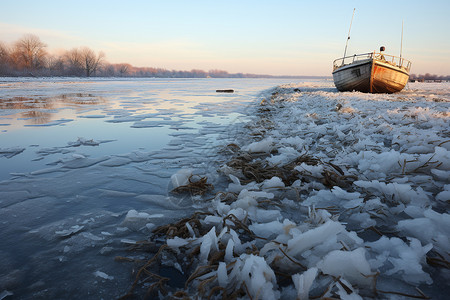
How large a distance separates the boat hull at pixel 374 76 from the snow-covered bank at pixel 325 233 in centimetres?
1287

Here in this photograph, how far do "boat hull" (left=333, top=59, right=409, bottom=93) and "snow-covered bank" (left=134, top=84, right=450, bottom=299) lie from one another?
12.9 metres

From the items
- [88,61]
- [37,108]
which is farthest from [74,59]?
[37,108]

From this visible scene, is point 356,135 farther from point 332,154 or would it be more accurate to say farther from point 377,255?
point 377,255

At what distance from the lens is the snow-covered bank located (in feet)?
3.40

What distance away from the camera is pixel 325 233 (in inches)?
47.4

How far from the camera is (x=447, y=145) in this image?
2.64 metres

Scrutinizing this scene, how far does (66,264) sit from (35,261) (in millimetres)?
202

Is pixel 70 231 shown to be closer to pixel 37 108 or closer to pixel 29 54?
pixel 37 108

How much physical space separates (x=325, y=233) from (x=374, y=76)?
1562 cm

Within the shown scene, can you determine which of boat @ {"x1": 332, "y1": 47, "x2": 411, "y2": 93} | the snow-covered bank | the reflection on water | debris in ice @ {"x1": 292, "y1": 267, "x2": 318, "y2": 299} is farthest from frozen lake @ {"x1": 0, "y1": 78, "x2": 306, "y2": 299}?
boat @ {"x1": 332, "y1": 47, "x2": 411, "y2": 93}

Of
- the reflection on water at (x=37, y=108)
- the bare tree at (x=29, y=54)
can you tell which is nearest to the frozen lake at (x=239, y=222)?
the reflection on water at (x=37, y=108)

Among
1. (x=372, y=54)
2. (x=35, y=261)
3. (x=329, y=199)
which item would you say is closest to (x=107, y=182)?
(x=35, y=261)

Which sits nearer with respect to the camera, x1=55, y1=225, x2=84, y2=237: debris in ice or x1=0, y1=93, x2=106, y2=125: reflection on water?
x1=55, y1=225, x2=84, y2=237: debris in ice

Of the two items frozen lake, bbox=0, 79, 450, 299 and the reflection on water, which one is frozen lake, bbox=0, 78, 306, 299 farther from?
the reflection on water
